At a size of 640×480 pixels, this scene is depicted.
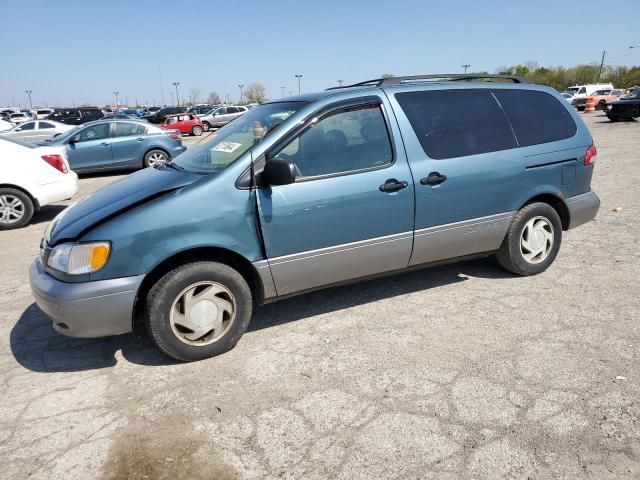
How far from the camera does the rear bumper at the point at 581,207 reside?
439 centimetres

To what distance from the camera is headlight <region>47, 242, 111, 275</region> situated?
286cm

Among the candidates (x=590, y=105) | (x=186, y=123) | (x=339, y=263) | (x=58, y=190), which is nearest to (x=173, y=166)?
(x=339, y=263)

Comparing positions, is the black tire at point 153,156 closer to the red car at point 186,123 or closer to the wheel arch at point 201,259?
the wheel arch at point 201,259

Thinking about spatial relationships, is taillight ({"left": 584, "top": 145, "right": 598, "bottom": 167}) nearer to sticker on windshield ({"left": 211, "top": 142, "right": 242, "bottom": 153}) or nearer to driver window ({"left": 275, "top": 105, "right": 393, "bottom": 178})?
driver window ({"left": 275, "top": 105, "right": 393, "bottom": 178})

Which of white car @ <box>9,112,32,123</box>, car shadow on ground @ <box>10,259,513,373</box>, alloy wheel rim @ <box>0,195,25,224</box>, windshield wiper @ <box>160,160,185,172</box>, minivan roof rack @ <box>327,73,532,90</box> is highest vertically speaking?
minivan roof rack @ <box>327,73,532,90</box>

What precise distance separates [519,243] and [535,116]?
1.17 m

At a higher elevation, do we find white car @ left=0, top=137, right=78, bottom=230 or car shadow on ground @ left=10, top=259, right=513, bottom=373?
white car @ left=0, top=137, right=78, bottom=230

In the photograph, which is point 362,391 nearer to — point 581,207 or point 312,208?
point 312,208

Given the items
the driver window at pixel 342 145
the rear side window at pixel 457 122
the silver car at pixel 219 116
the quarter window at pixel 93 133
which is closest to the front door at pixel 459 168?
the rear side window at pixel 457 122

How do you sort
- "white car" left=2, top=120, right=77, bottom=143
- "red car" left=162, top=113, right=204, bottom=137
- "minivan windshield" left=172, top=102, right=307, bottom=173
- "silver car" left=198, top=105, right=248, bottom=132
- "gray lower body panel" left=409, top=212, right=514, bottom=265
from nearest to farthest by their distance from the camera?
"minivan windshield" left=172, top=102, right=307, bottom=173, "gray lower body panel" left=409, top=212, right=514, bottom=265, "white car" left=2, top=120, right=77, bottom=143, "red car" left=162, top=113, right=204, bottom=137, "silver car" left=198, top=105, right=248, bottom=132

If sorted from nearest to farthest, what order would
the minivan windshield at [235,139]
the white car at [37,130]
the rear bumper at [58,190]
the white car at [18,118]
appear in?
the minivan windshield at [235,139] → the rear bumper at [58,190] → the white car at [37,130] → the white car at [18,118]

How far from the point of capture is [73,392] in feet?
9.59

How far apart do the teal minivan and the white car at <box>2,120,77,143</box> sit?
18442 millimetres

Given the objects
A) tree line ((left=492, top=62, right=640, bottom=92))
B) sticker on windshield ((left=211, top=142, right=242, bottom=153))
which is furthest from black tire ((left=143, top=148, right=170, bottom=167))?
tree line ((left=492, top=62, right=640, bottom=92))
